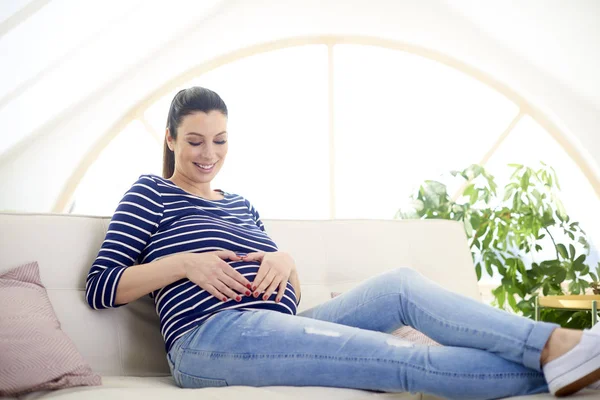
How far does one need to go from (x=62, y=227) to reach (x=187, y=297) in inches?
17.4

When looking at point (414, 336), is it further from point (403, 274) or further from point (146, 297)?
point (146, 297)

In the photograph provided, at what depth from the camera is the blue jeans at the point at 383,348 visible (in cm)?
123

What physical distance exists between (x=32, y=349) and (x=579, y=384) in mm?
1092

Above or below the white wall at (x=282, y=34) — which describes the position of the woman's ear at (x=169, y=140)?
below

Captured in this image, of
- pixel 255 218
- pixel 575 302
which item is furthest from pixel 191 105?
pixel 575 302

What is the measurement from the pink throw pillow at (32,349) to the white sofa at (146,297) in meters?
0.03

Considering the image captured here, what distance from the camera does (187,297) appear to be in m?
1.49

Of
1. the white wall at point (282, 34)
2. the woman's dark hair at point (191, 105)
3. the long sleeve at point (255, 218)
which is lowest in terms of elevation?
the long sleeve at point (255, 218)

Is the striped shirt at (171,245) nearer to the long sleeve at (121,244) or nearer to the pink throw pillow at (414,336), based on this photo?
the long sleeve at (121,244)

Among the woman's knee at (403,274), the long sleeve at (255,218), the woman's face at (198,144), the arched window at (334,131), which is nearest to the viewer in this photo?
the woman's knee at (403,274)

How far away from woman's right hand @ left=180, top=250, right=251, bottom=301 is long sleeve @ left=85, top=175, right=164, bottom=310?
0.15 metres

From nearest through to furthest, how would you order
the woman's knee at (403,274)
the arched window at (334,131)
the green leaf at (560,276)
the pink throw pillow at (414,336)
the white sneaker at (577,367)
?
the white sneaker at (577,367)
the woman's knee at (403,274)
the pink throw pillow at (414,336)
the green leaf at (560,276)
the arched window at (334,131)

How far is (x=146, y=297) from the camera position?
1708 millimetres

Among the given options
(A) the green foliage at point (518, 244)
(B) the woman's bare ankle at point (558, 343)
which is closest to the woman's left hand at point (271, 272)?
(B) the woman's bare ankle at point (558, 343)
